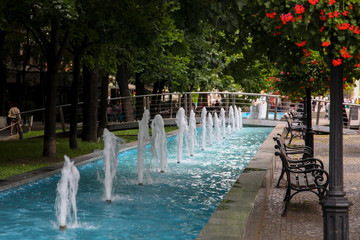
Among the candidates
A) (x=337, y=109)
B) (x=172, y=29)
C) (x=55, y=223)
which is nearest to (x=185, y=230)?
(x=55, y=223)

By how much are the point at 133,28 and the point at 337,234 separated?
633cm

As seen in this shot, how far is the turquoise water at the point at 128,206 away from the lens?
7238mm

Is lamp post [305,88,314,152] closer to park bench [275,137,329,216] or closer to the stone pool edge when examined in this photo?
the stone pool edge

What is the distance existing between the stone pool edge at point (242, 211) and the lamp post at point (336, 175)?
871mm

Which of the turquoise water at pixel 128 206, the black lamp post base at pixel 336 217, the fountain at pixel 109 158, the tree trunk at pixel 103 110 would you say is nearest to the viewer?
the black lamp post base at pixel 336 217

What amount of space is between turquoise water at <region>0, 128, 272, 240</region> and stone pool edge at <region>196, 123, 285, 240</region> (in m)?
0.64

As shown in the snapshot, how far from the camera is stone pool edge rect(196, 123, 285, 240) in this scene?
5.45 meters

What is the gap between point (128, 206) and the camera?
8.67 metres

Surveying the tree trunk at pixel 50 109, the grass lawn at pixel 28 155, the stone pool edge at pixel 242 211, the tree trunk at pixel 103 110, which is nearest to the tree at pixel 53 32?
the tree trunk at pixel 50 109

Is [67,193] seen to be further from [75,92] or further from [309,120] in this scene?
[75,92]

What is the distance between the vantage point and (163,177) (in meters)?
11.8

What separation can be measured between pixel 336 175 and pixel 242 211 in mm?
1685

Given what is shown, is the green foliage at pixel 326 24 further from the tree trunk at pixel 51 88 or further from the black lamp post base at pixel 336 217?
the tree trunk at pixel 51 88

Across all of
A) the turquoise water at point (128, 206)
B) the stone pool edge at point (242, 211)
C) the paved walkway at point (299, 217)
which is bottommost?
the turquoise water at point (128, 206)
